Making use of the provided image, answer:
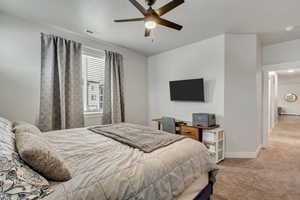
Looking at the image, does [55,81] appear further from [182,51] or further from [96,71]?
[182,51]

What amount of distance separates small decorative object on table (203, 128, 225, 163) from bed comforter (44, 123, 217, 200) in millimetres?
1242

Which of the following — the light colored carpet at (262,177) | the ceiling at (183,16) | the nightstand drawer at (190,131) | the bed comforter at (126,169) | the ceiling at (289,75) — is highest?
the ceiling at (183,16)

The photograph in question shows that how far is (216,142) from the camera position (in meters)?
2.83

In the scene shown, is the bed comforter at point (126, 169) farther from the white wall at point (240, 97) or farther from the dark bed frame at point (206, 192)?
the white wall at point (240, 97)

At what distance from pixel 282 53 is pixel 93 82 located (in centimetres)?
454

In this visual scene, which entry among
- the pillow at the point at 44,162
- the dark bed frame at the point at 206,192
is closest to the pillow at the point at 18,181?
the pillow at the point at 44,162

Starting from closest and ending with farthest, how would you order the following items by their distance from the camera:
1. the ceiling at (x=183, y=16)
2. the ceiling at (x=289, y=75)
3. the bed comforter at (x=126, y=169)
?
the bed comforter at (x=126, y=169), the ceiling at (x=183, y=16), the ceiling at (x=289, y=75)

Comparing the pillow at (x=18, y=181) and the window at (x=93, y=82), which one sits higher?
the window at (x=93, y=82)

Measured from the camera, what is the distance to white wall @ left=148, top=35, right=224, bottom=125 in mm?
3215

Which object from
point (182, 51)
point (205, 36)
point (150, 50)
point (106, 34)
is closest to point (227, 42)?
point (205, 36)

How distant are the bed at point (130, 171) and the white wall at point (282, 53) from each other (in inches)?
135

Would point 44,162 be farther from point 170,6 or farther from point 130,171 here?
point 170,6

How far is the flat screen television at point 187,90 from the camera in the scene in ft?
11.2

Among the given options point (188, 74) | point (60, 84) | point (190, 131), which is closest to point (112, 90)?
point (60, 84)
